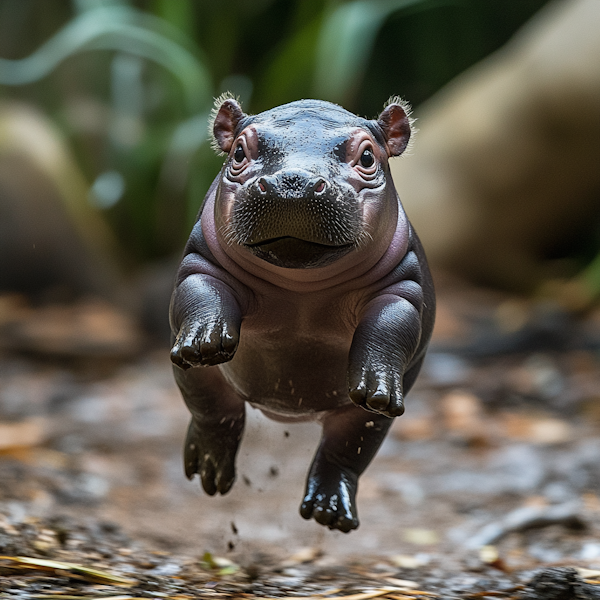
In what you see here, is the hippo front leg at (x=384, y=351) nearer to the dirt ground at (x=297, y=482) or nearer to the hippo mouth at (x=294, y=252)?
the hippo mouth at (x=294, y=252)

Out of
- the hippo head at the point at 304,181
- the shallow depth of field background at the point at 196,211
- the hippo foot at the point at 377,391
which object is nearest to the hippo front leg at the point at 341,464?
the hippo foot at the point at 377,391

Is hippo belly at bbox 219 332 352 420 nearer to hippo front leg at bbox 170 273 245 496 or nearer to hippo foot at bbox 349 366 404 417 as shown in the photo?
hippo front leg at bbox 170 273 245 496

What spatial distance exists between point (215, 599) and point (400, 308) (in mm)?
1092

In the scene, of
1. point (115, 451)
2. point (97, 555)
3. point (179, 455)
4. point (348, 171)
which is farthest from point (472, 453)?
point (348, 171)

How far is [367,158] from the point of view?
2.54 meters

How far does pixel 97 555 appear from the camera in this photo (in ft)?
10.4

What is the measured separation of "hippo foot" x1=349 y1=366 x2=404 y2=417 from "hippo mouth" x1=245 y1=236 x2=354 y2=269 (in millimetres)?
354

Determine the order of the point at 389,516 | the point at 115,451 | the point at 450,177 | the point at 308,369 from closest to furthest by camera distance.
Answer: the point at 308,369 → the point at 389,516 → the point at 115,451 → the point at 450,177

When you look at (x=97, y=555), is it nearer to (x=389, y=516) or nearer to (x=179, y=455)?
(x=389, y=516)

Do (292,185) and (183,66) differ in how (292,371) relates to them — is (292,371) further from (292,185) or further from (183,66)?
(183,66)

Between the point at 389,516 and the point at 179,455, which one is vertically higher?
the point at 179,455

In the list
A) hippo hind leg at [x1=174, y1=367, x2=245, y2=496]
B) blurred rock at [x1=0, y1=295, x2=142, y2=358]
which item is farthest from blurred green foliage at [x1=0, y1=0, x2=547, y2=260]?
hippo hind leg at [x1=174, y1=367, x2=245, y2=496]

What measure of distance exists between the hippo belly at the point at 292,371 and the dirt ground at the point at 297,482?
659mm

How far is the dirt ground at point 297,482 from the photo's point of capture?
3066 millimetres
